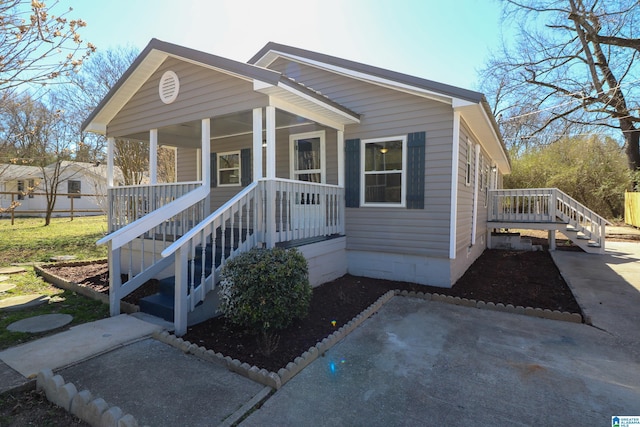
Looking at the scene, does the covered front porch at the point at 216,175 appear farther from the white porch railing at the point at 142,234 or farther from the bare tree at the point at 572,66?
the bare tree at the point at 572,66

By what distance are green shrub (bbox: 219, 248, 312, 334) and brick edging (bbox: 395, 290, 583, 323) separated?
2.52m

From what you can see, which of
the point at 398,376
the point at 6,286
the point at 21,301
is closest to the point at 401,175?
the point at 398,376

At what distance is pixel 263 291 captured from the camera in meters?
3.57

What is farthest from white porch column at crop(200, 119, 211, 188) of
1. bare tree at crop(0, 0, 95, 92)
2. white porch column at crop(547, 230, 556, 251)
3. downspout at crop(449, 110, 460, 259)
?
white porch column at crop(547, 230, 556, 251)

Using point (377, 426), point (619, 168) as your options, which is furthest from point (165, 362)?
point (619, 168)

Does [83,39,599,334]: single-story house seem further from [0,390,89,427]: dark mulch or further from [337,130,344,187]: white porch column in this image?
[0,390,89,427]: dark mulch

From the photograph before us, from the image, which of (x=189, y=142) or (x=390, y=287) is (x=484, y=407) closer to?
(x=390, y=287)

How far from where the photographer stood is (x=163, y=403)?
8.32 ft

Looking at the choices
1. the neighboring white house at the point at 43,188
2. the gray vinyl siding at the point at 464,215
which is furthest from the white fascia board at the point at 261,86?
the neighboring white house at the point at 43,188

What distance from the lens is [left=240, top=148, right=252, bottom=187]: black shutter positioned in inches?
317

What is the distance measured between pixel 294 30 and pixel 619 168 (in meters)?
19.2

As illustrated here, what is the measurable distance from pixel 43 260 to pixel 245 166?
18.3 feet

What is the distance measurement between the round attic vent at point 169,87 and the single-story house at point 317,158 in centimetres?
2

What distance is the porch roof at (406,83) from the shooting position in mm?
5336
